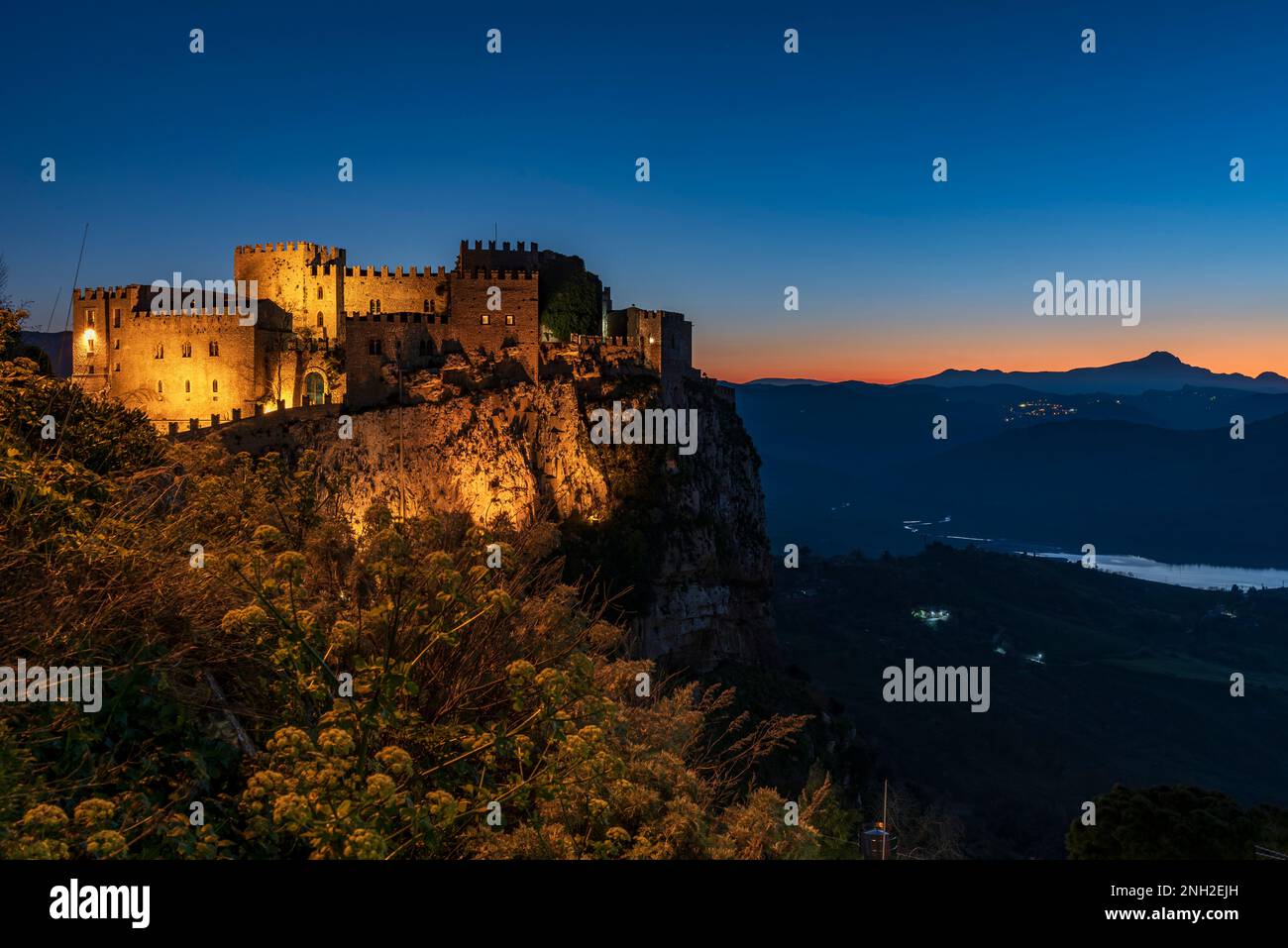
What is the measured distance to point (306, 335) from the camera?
47.2 metres

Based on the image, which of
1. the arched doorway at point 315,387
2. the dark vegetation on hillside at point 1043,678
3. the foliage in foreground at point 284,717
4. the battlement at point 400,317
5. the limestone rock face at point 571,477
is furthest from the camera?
the dark vegetation on hillside at point 1043,678

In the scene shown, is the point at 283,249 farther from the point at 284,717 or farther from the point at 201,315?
the point at 284,717

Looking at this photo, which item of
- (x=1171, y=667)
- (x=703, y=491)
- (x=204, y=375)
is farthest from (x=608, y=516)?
(x=1171, y=667)

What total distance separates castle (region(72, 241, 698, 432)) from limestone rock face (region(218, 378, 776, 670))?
6.96ft
